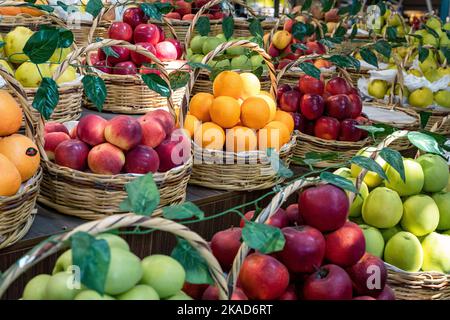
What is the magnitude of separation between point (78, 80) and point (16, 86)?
734 mm

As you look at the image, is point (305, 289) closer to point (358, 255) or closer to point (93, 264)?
point (358, 255)

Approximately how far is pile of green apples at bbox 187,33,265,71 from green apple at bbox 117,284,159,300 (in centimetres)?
178

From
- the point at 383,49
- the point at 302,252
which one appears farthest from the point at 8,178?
the point at 383,49

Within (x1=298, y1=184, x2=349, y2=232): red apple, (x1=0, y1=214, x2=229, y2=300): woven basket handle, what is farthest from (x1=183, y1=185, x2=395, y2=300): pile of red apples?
(x1=0, y1=214, x2=229, y2=300): woven basket handle

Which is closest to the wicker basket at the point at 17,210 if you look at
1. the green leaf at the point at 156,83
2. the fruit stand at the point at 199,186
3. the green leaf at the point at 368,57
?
the fruit stand at the point at 199,186

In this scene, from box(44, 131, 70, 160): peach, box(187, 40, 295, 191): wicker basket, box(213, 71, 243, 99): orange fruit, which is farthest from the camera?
box(213, 71, 243, 99): orange fruit

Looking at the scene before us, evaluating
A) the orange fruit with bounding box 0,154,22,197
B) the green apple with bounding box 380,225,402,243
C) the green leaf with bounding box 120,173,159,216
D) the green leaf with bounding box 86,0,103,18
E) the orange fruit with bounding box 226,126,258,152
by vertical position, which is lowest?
the green apple with bounding box 380,225,402,243

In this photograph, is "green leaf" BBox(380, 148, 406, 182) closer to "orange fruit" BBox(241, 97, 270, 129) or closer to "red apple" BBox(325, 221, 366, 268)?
"red apple" BBox(325, 221, 366, 268)

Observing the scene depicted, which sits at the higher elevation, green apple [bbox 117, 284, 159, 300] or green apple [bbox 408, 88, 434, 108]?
green apple [bbox 117, 284, 159, 300]

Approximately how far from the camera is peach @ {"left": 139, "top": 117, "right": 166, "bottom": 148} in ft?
5.08

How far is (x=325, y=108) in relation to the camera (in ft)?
7.48

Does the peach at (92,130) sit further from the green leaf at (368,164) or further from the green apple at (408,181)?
the green apple at (408,181)

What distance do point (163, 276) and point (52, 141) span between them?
85 centimetres

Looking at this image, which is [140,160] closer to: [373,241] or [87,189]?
[87,189]
